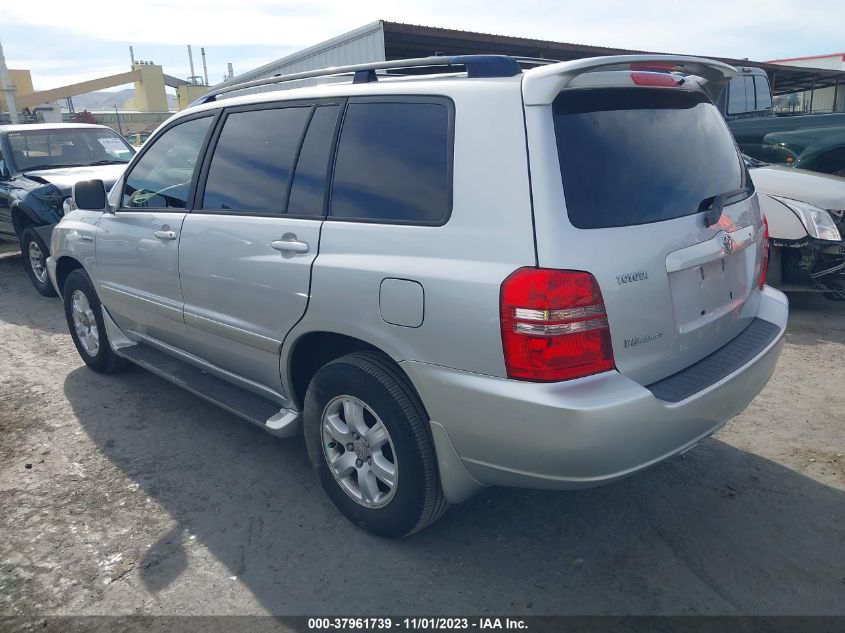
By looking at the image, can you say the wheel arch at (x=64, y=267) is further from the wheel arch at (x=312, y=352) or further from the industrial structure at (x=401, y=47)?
the industrial structure at (x=401, y=47)

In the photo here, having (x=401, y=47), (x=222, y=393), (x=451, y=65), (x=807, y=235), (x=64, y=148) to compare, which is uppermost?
(x=401, y=47)

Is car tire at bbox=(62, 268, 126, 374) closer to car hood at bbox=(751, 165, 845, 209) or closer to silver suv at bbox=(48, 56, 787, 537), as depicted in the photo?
silver suv at bbox=(48, 56, 787, 537)

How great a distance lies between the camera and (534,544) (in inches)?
113

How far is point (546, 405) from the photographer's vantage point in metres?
2.18

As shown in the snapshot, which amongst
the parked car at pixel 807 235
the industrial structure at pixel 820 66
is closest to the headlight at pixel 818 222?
the parked car at pixel 807 235

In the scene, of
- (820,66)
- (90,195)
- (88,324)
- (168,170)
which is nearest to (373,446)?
(168,170)

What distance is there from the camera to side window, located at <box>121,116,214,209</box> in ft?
12.3

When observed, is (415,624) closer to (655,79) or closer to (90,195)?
(655,79)

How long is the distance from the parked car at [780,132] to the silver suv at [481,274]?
15.7 feet

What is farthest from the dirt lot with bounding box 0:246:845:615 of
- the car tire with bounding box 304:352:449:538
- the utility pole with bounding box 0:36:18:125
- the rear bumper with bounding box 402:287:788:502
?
the utility pole with bounding box 0:36:18:125

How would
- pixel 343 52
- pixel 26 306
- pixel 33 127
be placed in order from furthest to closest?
pixel 343 52, pixel 33 127, pixel 26 306

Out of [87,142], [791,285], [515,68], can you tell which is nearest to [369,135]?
[515,68]

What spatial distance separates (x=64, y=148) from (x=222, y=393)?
658 centimetres

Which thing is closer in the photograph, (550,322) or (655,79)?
→ (550,322)
